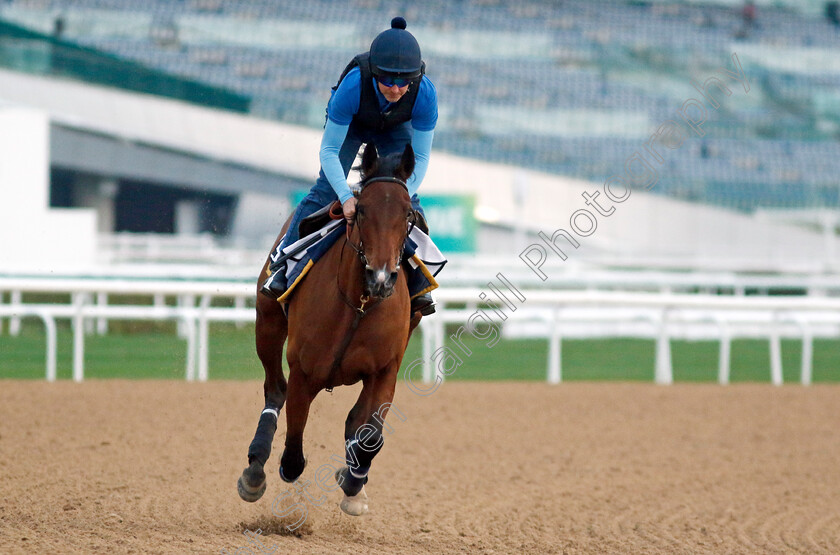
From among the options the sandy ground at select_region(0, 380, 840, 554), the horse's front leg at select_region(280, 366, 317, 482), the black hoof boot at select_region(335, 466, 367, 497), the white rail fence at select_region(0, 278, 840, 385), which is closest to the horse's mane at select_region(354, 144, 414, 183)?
the horse's front leg at select_region(280, 366, 317, 482)

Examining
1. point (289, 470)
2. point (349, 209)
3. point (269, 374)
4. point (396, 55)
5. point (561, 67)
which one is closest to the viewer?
point (349, 209)

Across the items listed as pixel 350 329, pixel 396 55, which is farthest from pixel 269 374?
pixel 396 55

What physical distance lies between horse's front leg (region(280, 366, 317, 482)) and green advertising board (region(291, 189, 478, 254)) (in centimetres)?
1269

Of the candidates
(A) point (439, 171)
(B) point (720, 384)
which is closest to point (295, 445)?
(B) point (720, 384)

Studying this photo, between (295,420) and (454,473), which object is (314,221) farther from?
(454,473)

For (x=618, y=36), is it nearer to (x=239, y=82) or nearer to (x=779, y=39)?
(x=779, y=39)

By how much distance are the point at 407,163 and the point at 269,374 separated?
166 cm

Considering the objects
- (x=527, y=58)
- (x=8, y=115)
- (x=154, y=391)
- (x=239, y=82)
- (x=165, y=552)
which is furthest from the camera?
(x=527, y=58)

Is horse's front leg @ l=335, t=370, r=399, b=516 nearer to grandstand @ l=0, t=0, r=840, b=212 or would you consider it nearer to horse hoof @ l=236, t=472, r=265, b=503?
horse hoof @ l=236, t=472, r=265, b=503

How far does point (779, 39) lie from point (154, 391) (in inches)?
Answer: 1150

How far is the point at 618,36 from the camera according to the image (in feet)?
111

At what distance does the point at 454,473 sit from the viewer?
6.81 metres

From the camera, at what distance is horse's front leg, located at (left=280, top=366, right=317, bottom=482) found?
15.9ft

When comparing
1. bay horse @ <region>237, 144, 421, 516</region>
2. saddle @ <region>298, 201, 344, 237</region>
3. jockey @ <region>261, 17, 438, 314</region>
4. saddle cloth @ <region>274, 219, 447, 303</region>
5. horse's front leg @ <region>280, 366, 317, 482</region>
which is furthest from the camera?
saddle @ <region>298, 201, 344, 237</region>
